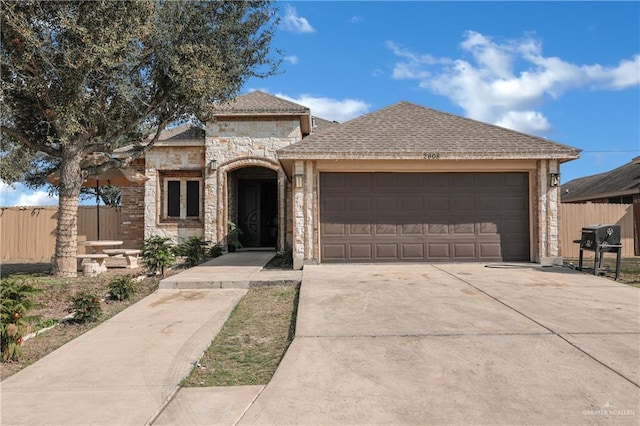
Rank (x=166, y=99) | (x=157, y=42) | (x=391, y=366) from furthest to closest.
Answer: (x=166, y=99) < (x=157, y=42) < (x=391, y=366)

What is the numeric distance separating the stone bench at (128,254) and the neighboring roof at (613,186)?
19.6m

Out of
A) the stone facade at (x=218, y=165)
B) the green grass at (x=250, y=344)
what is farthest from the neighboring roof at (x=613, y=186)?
the green grass at (x=250, y=344)

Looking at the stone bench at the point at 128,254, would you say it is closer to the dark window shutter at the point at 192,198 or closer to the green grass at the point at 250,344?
the dark window shutter at the point at 192,198

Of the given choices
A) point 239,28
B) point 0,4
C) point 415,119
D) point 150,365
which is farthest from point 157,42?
point 150,365

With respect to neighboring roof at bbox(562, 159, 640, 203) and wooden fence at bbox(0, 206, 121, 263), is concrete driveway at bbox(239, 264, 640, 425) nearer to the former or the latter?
wooden fence at bbox(0, 206, 121, 263)

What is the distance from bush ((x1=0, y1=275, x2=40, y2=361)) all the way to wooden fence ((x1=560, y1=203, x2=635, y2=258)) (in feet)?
52.2

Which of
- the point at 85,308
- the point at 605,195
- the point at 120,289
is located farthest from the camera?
the point at 605,195

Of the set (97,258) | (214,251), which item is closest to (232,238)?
(214,251)

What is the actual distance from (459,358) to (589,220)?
45.7ft

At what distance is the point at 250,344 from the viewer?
538cm

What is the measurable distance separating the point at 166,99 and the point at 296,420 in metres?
9.54

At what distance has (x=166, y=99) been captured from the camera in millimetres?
10914

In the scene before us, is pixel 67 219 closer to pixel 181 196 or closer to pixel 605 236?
pixel 181 196

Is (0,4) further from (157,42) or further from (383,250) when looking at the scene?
(383,250)
